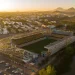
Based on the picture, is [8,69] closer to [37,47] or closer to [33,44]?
[37,47]

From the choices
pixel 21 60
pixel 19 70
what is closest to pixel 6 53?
pixel 21 60

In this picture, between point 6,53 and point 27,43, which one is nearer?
point 6,53

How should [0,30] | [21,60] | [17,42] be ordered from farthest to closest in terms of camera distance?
[0,30] → [17,42] → [21,60]

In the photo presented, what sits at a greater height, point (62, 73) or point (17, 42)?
point (17, 42)

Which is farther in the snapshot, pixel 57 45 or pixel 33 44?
pixel 33 44

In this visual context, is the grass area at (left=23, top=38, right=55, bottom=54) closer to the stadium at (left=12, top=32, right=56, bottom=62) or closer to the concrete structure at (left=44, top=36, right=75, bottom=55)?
the stadium at (left=12, top=32, right=56, bottom=62)

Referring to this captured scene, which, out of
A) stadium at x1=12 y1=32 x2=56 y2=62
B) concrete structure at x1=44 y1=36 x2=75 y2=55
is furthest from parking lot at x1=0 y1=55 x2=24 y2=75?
concrete structure at x1=44 y1=36 x2=75 y2=55

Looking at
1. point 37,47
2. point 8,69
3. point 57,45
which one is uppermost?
point 57,45

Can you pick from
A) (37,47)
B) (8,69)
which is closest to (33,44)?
(37,47)

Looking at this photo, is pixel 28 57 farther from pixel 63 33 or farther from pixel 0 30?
pixel 0 30
